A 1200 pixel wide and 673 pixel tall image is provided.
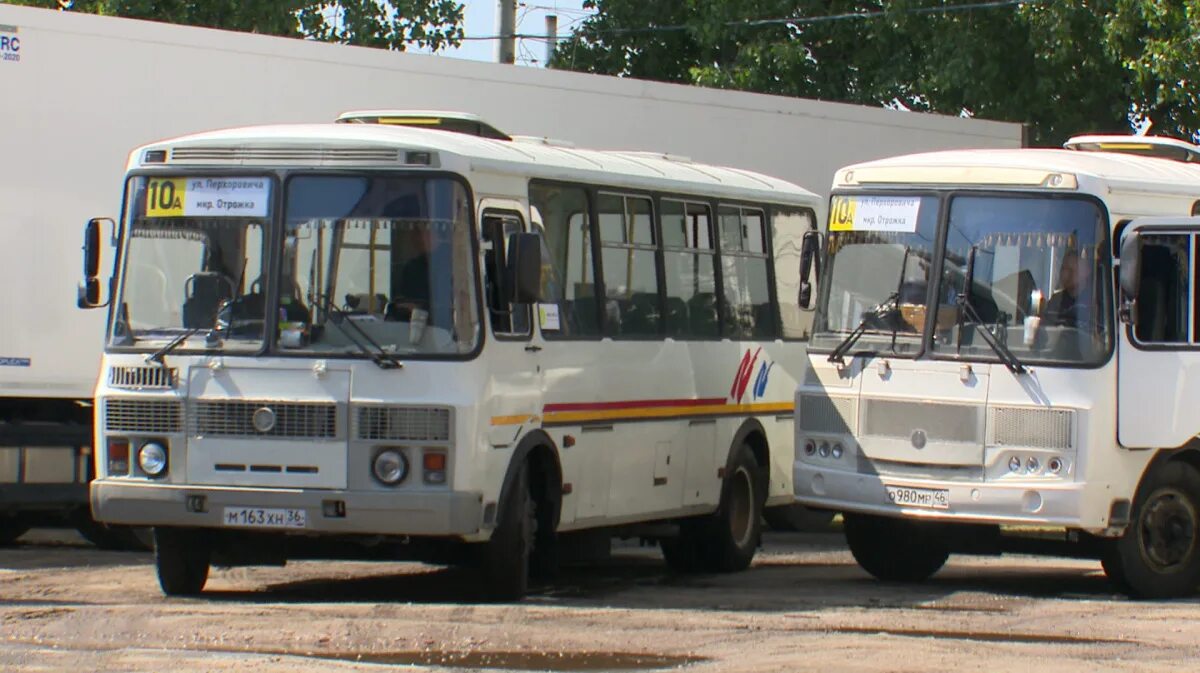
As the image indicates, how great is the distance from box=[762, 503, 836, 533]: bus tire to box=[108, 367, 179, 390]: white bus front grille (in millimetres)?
9056

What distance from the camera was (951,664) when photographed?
1073cm

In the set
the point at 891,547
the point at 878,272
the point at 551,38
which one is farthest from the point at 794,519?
the point at 551,38

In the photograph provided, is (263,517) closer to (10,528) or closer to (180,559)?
(180,559)

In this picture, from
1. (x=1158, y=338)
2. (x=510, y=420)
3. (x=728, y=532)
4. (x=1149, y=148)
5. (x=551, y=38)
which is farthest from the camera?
(x=551, y=38)

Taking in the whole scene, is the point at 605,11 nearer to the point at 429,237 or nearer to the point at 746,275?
A: the point at 746,275

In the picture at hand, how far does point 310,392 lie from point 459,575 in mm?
3358

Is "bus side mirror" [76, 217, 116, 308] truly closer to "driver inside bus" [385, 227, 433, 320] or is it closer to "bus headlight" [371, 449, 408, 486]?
"driver inside bus" [385, 227, 433, 320]

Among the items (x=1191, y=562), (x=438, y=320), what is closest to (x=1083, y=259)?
(x=1191, y=562)

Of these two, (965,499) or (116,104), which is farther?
(116,104)

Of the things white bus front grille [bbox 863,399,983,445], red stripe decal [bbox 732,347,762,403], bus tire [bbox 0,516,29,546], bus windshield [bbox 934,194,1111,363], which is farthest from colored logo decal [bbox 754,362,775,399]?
bus tire [bbox 0,516,29,546]

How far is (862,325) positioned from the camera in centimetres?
1528

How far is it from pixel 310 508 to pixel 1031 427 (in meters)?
4.63

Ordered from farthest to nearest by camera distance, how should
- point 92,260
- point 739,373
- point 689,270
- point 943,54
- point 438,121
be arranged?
point 943,54, point 739,373, point 689,270, point 438,121, point 92,260

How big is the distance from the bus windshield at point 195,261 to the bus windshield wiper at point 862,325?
4166 millimetres
